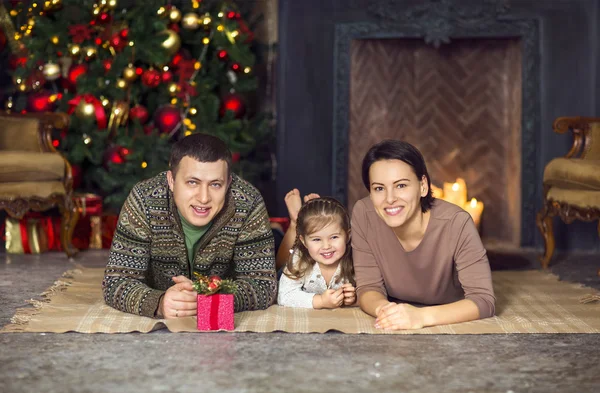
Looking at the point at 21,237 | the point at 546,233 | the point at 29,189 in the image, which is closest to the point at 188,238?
the point at 29,189

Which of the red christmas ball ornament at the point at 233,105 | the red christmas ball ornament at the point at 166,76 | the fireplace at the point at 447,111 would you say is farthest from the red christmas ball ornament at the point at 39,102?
the fireplace at the point at 447,111

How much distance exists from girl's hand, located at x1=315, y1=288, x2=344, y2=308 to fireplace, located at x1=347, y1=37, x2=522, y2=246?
2433 mm

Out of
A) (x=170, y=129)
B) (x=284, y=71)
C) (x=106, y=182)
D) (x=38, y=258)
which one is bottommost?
(x=38, y=258)

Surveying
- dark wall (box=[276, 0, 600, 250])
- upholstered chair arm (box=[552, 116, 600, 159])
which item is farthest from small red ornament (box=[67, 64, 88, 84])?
upholstered chair arm (box=[552, 116, 600, 159])

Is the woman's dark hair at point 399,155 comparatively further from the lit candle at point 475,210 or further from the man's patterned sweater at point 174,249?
the lit candle at point 475,210

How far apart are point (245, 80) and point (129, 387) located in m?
3.67

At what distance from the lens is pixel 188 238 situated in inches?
130

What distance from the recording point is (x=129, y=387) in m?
2.32

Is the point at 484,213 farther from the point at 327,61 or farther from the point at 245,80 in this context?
the point at 245,80

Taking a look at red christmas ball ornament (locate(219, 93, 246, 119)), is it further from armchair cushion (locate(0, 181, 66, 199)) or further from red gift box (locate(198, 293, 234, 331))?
red gift box (locate(198, 293, 234, 331))

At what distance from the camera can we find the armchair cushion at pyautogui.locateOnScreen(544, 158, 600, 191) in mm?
4293

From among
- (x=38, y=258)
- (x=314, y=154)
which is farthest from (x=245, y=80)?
(x=38, y=258)

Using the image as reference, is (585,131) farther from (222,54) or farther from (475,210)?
(222,54)

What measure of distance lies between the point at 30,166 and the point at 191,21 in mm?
1455
